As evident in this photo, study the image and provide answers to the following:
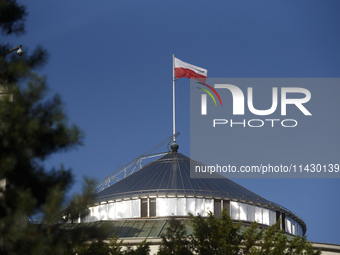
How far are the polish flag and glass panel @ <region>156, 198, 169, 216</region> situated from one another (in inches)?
648

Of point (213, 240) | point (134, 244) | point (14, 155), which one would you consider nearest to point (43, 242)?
point (14, 155)

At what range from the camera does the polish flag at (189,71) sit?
56.7 metres

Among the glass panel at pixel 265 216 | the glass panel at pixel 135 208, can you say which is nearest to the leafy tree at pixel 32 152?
the glass panel at pixel 135 208

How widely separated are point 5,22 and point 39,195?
→ 631cm

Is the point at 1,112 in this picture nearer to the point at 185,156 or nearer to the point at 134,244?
the point at 134,244

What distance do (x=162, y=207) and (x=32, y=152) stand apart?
25.7 m

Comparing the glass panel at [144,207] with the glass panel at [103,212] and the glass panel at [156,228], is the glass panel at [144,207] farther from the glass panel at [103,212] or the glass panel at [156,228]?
the glass panel at [103,212]

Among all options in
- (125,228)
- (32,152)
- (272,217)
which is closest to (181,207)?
(125,228)

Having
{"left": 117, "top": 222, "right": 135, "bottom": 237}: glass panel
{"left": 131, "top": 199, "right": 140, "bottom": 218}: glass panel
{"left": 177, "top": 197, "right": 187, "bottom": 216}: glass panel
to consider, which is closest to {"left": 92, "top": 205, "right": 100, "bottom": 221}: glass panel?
{"left": 131, "top": 199, "right": 140, "bottom": 218}: glass panel

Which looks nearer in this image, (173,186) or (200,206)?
(200,206)

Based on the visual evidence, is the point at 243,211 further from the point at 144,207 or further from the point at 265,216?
the point at 144,207

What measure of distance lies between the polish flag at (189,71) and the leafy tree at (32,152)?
37.1 meters

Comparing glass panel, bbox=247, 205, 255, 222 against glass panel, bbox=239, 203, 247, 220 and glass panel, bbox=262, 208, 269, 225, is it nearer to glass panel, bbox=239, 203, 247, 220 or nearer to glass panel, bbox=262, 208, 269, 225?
glass panel, bbox=239, 203, 247, 220

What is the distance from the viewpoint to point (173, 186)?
45656mm
